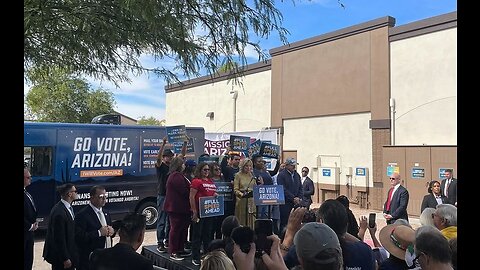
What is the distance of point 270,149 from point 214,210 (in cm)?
267

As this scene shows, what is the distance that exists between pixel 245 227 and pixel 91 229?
252 centimetres

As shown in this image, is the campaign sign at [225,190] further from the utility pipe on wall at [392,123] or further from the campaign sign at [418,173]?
the utility pipe on wall at [392,123]

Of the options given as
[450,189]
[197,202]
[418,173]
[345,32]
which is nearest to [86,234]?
[197,202]

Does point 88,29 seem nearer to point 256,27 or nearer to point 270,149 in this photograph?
point 256,27

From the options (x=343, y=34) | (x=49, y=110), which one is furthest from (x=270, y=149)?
(x=49, y=110)

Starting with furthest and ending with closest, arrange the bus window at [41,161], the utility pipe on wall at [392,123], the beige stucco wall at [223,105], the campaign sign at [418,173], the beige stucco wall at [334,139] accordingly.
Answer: the beige stucco wall at [223,105], the beige stucco wall at [334,139], the utility pipe on wall at [392,123], the campaign sign at [418,173], the bus window at [41,161]

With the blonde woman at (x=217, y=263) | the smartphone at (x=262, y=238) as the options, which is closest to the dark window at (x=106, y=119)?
the smartphone at (x=262, y=238)

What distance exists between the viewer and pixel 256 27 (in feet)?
12.6

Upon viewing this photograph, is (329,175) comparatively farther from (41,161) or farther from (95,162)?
(41,161)

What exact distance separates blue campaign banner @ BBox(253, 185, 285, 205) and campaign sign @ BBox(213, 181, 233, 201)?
48 centimetres

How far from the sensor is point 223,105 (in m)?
26.2

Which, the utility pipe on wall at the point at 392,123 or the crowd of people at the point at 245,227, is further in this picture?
the utility pipe on wall at the point at 392,123

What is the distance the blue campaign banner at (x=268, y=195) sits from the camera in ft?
23.9

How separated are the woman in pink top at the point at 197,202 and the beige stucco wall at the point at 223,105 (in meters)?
15.2
